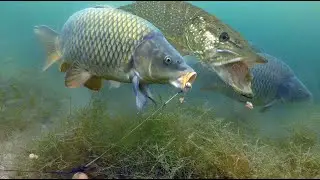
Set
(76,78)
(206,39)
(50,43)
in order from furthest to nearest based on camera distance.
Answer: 1. (50,43)
2. (206,39)
3. (76,78)

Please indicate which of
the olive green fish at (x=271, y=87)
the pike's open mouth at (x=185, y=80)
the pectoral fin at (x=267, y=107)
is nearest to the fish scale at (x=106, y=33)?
the pike's open mouth at (x=185, y=80)

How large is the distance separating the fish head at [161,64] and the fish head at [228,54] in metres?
0.97

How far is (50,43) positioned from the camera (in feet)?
19.7

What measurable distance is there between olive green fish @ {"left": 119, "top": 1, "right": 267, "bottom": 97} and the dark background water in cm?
99

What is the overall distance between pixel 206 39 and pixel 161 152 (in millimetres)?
1751

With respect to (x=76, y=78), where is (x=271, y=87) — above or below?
→ below

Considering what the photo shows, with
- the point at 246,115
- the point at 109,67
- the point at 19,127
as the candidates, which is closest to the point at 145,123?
the point at 109,67

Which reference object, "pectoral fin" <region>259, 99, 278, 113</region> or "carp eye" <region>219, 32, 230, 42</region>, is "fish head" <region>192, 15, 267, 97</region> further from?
"pectoral fin" <region>259, 99, 278, 113</region>

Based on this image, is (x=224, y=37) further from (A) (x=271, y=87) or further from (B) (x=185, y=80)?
(A) (x=271, y=87)

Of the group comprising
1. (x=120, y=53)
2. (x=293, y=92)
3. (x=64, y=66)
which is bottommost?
(x=293, y=92)

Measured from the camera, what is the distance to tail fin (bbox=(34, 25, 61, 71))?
5.95 m

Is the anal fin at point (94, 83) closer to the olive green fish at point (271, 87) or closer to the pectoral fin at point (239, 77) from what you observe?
the pectoral fin at point (239, 77)

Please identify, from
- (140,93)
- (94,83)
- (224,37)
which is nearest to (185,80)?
(140,93)

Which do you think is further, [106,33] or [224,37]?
[224,37]
